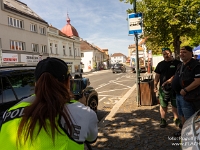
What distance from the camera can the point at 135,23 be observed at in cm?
604

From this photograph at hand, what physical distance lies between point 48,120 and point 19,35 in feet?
82.6

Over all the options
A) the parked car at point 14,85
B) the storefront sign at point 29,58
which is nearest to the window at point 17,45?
the storefront sign at point 29,58

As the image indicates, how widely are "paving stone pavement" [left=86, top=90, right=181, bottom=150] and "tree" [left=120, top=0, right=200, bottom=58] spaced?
4.96 m

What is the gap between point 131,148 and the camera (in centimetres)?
354

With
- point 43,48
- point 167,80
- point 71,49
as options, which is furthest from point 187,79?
point 71,49

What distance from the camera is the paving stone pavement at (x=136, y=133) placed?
3.60 m

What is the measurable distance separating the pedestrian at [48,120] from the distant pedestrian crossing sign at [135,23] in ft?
17.0

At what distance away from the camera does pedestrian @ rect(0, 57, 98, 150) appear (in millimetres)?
1120

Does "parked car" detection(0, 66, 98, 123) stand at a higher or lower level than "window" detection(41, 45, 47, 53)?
lower

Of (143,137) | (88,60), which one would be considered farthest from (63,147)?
(88,60)

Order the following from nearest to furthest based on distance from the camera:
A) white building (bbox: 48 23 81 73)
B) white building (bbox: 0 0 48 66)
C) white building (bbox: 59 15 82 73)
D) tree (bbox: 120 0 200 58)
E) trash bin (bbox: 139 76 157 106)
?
trash bin (bbox: 139 76 157 106), tree (bbox: 120 0 200 58), white building (bbox: 0 0 48 66), white building (bbox: 48 23 81 73), white building (bbox: 59 15 82 73)

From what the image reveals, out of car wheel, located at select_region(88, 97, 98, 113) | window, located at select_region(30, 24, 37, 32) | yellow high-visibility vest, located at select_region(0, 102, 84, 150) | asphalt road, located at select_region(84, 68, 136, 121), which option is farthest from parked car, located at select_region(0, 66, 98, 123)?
window, located at select_region(30, 24, 37, 32)

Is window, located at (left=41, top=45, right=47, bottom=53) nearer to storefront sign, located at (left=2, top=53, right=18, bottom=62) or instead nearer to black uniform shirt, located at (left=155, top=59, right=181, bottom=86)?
storefront sign, located at (left=2, top=53, right=18, bottom=62)

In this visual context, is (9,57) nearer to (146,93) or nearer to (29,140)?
(146,93)
